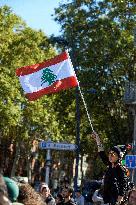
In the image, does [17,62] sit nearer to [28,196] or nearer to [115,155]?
[115,155]

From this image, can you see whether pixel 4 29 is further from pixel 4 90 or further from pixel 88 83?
pixel 88 83

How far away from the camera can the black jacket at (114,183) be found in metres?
7.58

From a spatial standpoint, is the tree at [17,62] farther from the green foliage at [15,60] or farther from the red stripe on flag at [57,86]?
the red stripe on flag at [57,86]

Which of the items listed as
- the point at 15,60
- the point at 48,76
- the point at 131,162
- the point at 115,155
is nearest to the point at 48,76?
the point at 48,76

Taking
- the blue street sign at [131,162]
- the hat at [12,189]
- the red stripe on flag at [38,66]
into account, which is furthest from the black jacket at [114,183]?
the blue street sign at [131,162]

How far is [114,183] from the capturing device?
760 cm

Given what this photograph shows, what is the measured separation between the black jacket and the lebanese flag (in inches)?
178

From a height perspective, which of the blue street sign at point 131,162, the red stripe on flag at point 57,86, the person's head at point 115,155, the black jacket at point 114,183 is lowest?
the black jacket at point 114,183

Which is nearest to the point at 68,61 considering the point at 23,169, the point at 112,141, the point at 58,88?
the point at 58,88

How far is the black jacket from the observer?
24.9ft

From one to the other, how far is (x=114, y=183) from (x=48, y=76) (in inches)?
196

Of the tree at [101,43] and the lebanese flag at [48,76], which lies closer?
the lebanese flag at [48,76]

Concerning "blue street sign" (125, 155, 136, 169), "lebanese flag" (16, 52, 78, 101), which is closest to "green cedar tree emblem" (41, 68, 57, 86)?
"lebanese flag" (16, 52, 78, 101)

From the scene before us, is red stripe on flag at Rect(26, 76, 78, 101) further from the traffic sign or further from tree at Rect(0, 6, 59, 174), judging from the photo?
tree at Rect(0, 6, 59, 174)
